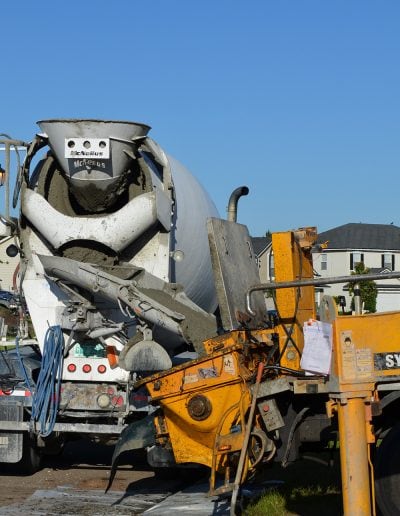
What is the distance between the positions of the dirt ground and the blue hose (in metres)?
0.63

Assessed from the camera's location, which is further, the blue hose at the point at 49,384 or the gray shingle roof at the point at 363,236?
the gray shingle roof at the point at 363,236

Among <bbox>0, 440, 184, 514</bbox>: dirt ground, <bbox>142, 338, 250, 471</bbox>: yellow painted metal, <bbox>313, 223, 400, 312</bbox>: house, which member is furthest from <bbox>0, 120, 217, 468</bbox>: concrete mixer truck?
<bbox>313, 223, 400, 312</bbox>: house

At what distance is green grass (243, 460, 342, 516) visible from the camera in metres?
8.64

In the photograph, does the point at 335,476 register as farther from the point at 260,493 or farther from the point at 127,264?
the point at 127,264

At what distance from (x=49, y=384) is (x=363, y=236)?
69.3 meters

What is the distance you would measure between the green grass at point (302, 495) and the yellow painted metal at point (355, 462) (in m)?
1.34

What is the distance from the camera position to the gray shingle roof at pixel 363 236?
253 ft

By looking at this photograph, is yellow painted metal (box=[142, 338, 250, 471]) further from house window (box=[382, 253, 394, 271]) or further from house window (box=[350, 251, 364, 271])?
house window (box=[382, 253, 394, 271])

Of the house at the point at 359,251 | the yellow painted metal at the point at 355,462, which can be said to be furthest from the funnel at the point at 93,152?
the house at the point at 359,251

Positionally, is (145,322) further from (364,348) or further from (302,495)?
(364,348)

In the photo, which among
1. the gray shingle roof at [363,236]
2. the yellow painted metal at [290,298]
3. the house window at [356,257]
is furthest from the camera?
the gray shingle roof at [363,236]

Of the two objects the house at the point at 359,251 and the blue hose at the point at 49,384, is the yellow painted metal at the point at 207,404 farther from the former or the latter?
the house at the point at 359,251

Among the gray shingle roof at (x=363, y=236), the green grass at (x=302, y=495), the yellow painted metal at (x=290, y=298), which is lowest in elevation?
the green grass at (x=302, y=495)

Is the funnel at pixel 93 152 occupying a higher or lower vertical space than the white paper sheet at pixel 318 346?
higher
